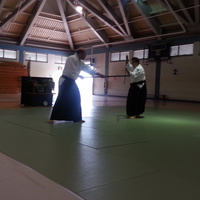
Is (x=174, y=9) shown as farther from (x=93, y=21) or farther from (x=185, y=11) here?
(x=93, y=21)

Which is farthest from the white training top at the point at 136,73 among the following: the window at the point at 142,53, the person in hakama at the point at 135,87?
the window at the point at 142,53

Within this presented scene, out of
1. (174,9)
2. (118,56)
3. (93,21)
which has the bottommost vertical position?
(118,56)

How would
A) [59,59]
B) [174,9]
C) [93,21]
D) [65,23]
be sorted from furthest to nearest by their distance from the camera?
[59,59] → [65,23] → [93,21] → [174,9]

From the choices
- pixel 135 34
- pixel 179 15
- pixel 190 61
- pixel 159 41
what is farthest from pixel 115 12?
pixel 190 61

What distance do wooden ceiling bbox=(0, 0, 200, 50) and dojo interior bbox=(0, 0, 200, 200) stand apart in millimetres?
77

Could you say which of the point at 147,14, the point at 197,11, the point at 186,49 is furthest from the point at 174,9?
the point at 186,49

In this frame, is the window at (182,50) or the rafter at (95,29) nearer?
the window at (182,50)

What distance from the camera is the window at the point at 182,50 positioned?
50.4 feet

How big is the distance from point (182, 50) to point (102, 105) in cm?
816

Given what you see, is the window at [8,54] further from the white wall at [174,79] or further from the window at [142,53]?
the window at [142,53]

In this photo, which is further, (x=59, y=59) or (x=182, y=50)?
(x=59, y=59)

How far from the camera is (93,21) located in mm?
19609

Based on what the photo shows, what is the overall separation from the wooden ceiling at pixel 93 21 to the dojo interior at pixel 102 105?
77 mm

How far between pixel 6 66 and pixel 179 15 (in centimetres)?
1227
